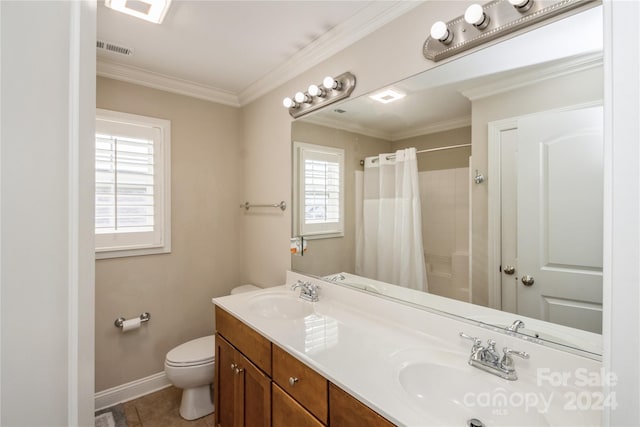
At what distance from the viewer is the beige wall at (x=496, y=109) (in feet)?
3.34

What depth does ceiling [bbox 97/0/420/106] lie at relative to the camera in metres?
1.61

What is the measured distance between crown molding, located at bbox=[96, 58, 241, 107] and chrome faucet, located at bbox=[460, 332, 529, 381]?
264cm

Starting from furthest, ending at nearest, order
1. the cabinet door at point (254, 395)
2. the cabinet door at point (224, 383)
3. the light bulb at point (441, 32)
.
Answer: the cabinet door at point (224, 383), the cabinet door at point (254, 395), the light bulb at point (441, 32)

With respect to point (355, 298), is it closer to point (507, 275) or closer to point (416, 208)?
point (416, 208)

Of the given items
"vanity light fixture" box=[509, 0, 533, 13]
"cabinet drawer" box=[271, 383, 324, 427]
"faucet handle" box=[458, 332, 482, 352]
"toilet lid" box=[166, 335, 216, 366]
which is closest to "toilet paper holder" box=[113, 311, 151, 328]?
"toilet lid" box=[166, 335, 216, 366]

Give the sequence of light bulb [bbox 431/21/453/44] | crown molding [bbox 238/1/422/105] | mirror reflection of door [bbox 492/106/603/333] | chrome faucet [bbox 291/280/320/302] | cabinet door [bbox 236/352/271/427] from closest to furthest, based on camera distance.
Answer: mirror reflection of door [bbox 492/106/603/333]
light bulb [bbox 431/21/453/44]
cabinet door [bbox 236/352/271/427]
crown molding [bbox 238/1/422/105]
chrome faucet [bbox 291/280/320/302]

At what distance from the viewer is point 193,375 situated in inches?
81.1

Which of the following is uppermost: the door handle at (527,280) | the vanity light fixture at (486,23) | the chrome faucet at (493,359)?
the vanity light fixture at (486,23)

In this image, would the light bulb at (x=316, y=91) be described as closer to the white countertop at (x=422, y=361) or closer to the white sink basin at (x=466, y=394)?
the white countertop at (x=422, y=361)

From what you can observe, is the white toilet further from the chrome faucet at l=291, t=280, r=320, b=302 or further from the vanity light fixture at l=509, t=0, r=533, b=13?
the vanity light fixture at l=509, t=0, r=533, b=13

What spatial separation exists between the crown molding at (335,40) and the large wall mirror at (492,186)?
339 millimetres

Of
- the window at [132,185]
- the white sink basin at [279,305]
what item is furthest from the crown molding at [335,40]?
the white sink basin at [279,305]

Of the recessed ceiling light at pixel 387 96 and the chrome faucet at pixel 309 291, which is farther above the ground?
the recessed ceiling light at pixel 387 96

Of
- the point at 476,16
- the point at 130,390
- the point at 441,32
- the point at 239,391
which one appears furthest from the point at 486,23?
the point at 130,390
